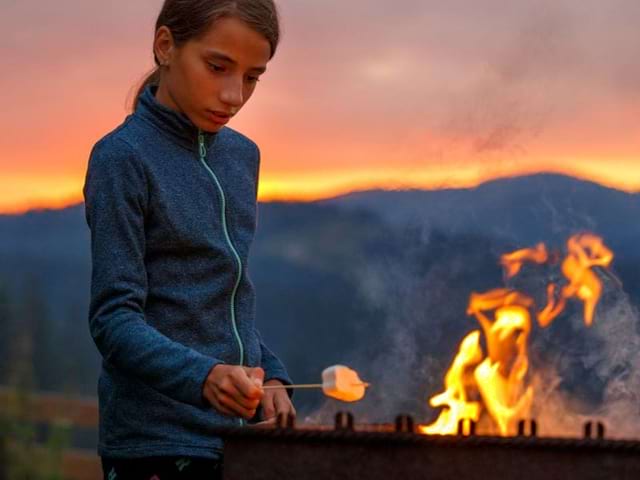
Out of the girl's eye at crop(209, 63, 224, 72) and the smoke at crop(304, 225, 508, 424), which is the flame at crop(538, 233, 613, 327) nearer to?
the smoke at crop(304, 225, 508, 424)

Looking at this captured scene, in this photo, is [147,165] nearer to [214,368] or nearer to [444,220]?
[214,368]

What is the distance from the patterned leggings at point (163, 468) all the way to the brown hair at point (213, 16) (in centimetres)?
69

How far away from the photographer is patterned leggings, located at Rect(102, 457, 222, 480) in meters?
2.35

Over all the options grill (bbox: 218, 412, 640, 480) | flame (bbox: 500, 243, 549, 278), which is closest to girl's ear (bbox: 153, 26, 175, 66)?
grill (bbox: 218, 412, 640, 480)

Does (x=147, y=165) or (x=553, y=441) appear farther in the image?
(x=147, y=165)

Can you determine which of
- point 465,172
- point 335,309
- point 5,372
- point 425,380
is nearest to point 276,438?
point 425,380

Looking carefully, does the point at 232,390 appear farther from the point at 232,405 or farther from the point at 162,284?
the point at 162,284

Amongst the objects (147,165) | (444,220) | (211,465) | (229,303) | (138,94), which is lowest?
(211,465)

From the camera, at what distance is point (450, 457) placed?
214 centimetres

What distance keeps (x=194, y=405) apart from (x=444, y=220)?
2.76 m

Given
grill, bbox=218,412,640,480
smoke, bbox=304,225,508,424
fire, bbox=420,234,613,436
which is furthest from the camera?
smoke, bbox=304,225,508,424

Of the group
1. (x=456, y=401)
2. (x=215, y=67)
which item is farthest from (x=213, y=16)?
(x=456, y=401)

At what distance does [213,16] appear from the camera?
243 cm

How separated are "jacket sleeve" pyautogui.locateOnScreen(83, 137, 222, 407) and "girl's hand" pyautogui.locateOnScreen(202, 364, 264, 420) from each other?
2cm
